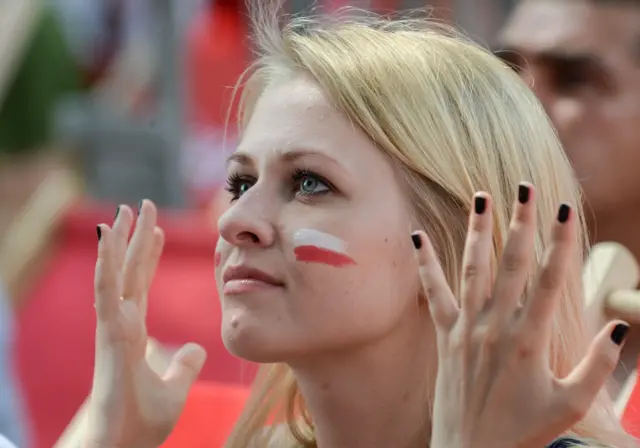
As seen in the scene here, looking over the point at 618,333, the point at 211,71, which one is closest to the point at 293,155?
the point at 618,333

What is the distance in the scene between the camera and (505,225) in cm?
121

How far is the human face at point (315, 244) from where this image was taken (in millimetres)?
1143

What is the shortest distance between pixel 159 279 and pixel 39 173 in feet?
2.87

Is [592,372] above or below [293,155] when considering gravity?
below

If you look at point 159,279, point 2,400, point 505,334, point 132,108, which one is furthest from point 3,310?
point 132,108

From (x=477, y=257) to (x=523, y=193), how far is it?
0.07 metres

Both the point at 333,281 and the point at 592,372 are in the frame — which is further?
the point at 333,281

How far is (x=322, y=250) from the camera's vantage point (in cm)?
114

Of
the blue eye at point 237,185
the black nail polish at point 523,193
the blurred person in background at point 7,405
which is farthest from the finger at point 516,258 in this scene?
the blurred person in background at point 7,405

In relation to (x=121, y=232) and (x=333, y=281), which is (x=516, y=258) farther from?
(x=121, y=232)

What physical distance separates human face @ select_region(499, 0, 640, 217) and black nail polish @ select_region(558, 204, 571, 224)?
1249 mm

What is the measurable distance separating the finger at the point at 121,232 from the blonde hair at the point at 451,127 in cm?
21

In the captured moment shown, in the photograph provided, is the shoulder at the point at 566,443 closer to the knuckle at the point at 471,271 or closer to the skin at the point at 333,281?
the skin at the point at 333,281

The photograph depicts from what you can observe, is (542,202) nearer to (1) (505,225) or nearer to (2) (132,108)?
(1) (505,225)
